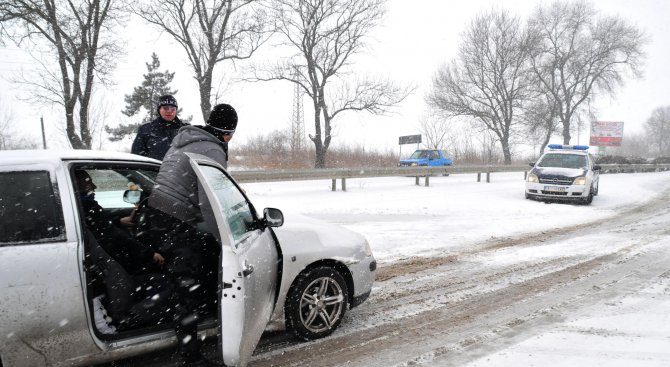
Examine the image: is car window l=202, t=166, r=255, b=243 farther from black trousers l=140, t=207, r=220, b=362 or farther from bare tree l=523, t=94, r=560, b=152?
bare tree l=523, t=94, r=560, b=152

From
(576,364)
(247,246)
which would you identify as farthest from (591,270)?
(247,246)

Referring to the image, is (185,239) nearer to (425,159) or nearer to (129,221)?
(129,221)

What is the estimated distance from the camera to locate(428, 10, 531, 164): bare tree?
118 feet

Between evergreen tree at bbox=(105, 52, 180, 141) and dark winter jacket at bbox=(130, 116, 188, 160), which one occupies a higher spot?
evergreen tree at bbox=(105, 52, 180, 141)

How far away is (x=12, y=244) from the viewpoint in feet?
7.96

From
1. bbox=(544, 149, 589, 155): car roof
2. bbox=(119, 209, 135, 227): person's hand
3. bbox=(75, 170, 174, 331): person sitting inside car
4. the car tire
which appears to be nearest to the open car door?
the car tire

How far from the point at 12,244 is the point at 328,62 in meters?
24.1

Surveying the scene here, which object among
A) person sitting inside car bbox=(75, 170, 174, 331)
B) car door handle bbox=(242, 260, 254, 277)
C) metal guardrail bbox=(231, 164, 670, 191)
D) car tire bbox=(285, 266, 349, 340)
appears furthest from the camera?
metal guardrail bbox=(231, 164, 670, 191)

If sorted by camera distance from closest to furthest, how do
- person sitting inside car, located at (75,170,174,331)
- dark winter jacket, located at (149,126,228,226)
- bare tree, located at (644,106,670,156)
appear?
dark winter jacket, located at (149,126,228,226) → person sitting inside car, located at (75,170,174,331) → bare tree, located at (644,106,670,156)

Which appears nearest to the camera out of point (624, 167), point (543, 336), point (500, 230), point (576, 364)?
point (576, 364)

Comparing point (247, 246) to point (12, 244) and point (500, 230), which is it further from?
point (500, 230)

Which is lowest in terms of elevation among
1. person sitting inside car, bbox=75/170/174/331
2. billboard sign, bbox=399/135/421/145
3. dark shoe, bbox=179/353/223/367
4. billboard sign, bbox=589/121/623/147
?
dark shoe, bbox=179/353/223/367

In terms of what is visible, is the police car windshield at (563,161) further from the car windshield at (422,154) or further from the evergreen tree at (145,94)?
the evergreen tree at (145,94)

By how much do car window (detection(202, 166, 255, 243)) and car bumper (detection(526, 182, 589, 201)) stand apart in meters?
12.5
